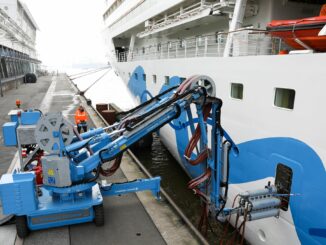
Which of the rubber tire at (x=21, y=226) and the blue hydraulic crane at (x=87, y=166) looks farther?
the rubber tire at (x=21, y=226)

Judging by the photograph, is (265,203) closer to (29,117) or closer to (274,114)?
(274,114)

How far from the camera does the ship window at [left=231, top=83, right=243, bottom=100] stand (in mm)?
7041

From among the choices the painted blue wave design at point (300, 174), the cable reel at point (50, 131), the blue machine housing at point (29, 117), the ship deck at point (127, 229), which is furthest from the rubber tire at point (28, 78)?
the painted blue wave design at point (300, 174)

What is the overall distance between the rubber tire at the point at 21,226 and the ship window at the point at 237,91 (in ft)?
17.7

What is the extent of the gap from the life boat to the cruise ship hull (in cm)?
48

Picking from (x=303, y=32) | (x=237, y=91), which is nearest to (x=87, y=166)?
(x=237, y=91)

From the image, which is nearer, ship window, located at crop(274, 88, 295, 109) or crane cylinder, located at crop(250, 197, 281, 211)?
crane cylinder, located at crop(250, 197, 281, 211)

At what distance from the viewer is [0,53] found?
2520 cm

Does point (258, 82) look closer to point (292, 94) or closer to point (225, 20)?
point (292, 94)

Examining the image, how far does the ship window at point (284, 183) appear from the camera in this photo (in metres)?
5.23

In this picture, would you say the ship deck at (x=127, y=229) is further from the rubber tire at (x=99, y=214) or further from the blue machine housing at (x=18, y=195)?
the blue machine housing at (x=18, y=195)

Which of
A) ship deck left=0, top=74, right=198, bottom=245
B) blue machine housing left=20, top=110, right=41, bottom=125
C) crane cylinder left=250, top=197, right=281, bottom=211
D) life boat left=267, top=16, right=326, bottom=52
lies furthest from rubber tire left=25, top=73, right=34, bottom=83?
crane cylinder left=250, top=197, right=281, bottom=211

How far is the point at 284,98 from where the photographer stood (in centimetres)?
555

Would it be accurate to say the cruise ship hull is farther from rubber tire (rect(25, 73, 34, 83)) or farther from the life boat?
rubber tire (rect(25, 73, 34, 83))
